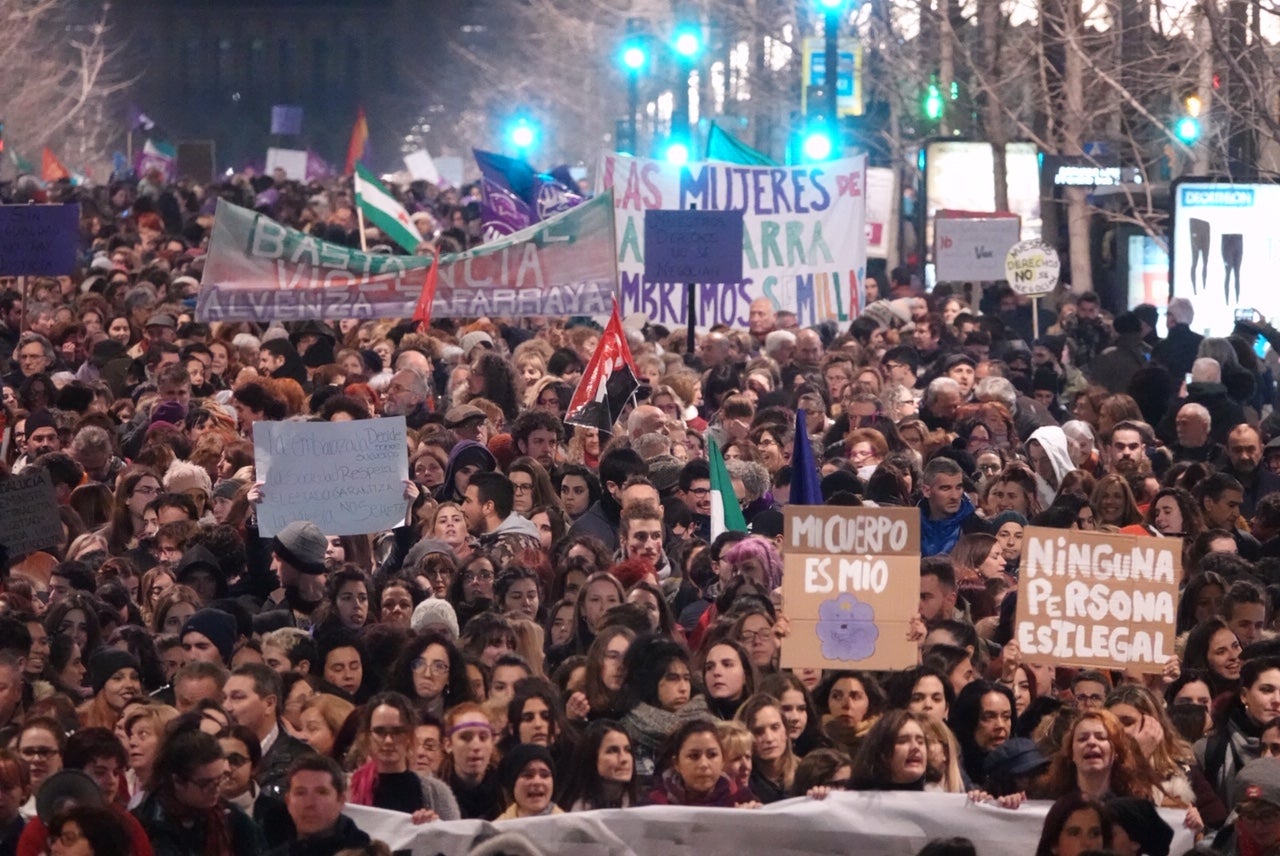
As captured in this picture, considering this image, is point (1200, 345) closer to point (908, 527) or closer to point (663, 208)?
point (663, 208)

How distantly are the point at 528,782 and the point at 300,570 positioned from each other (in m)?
2.98

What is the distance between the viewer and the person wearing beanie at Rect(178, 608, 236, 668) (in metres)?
9.65

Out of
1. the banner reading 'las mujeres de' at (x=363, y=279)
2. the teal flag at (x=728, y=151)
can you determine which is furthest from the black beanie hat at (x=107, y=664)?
Result: the teal flag at (x=728, y=151)

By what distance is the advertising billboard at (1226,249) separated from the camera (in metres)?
21.0

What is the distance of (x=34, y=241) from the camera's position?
61.7 ft

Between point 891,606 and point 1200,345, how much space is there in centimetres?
950

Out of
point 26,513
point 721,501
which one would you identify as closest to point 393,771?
point 26,513

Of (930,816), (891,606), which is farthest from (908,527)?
(930,816)

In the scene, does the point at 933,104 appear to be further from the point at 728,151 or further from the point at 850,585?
the point at 850,585

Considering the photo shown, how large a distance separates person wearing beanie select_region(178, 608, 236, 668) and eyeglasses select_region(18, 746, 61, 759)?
4.71 ft

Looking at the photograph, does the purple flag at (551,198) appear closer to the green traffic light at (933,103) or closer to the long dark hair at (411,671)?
the green traffic light at (933,103)

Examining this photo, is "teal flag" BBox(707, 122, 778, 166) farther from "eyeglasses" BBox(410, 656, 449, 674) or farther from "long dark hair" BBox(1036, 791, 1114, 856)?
"long dark hair" BBox(1036, 791, 1114, 856)

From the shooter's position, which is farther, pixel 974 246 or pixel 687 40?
pixel 687 40

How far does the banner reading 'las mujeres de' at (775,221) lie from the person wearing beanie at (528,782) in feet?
43.6
